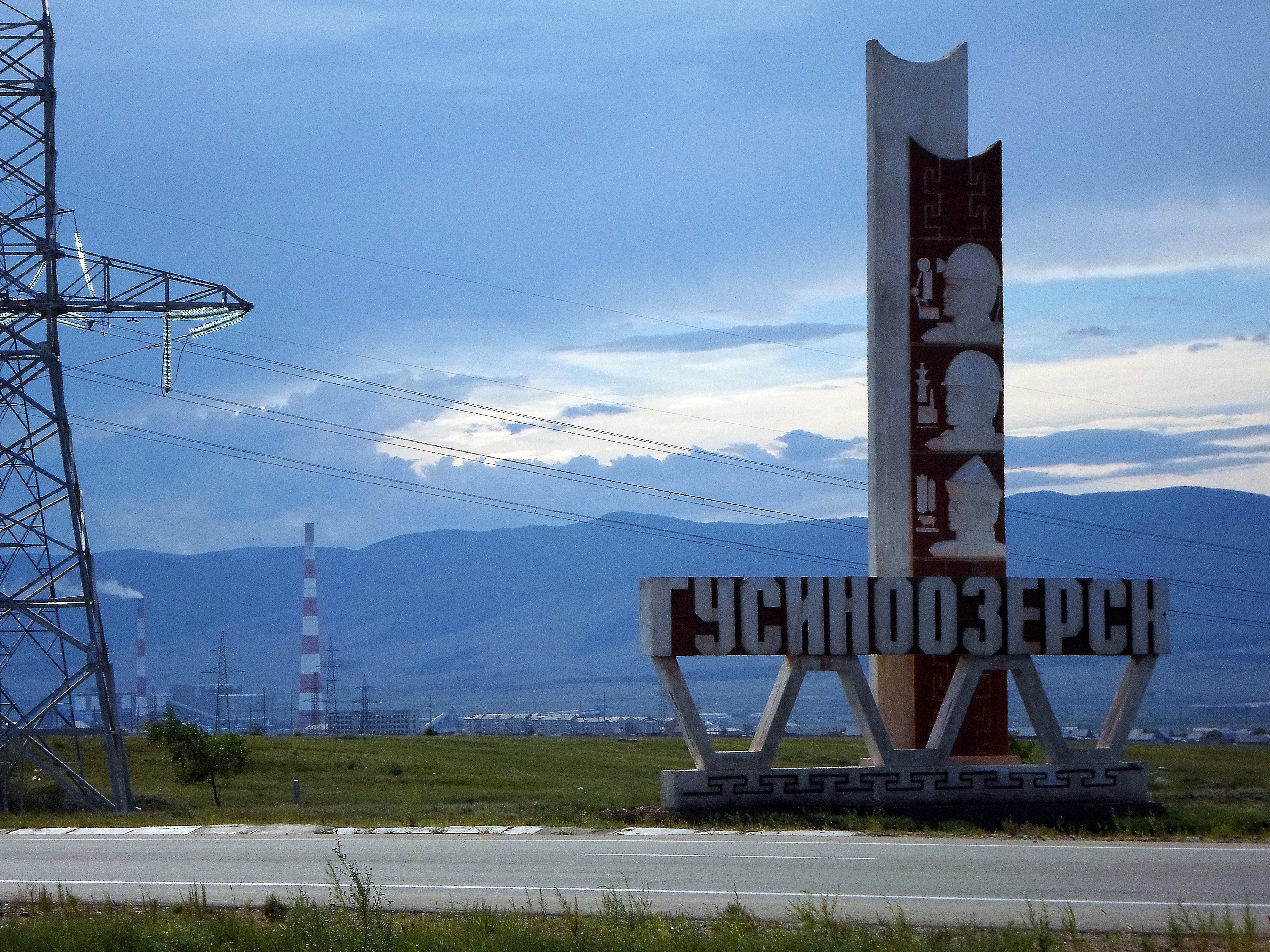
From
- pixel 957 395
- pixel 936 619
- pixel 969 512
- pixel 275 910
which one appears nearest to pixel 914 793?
pixel 936 619

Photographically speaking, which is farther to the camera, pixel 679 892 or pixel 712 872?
pixel 712 872

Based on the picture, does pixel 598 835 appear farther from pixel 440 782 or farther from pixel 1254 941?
pixel 440 782

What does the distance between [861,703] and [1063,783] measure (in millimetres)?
4616

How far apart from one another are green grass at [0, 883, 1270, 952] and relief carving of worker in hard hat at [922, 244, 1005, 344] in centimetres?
1663

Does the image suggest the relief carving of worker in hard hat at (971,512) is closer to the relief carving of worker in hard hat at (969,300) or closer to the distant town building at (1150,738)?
the relief carving of worker in hard hat at (969,300)

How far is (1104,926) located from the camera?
50.3 ft

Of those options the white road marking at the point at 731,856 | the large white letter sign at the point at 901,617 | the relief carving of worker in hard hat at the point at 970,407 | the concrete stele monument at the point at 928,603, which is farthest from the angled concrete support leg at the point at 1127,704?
the white road marking at the point at 731,856

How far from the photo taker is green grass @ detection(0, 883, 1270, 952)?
13.8 meters

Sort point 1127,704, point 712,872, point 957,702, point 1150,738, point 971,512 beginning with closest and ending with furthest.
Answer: point 712,872 → point 957,702 → point 1127,704 → point 971,512 → point 1150,738

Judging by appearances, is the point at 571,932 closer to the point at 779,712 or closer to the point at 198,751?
the point at 779,712

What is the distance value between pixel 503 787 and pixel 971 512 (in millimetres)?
24891

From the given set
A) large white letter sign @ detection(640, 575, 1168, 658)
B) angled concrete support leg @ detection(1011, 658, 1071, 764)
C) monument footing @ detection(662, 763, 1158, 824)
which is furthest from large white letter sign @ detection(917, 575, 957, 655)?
monument footing @ detection(662, 763, 1158, 824)

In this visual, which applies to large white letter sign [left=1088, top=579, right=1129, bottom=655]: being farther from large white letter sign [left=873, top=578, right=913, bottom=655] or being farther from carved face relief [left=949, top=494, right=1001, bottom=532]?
large white letter sign [left=873, top=578, right=913, bottom=655]

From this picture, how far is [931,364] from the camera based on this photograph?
99.2 feet
